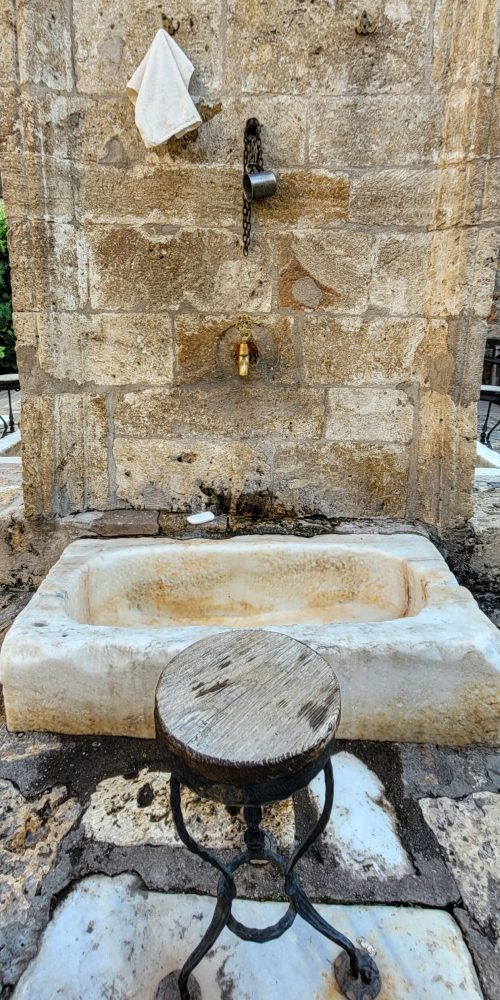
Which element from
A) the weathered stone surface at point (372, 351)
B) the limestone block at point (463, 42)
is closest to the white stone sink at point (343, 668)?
the weathered stone surface at point (372, 351)

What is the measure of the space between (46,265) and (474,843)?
2407 mm

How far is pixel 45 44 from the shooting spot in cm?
204

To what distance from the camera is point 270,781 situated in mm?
918

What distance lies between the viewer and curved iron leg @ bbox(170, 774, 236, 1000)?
1021 millimetres

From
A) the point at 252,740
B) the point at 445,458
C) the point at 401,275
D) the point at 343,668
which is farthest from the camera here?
the point at 445,458

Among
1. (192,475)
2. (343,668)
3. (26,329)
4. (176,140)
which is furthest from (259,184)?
(343,668)

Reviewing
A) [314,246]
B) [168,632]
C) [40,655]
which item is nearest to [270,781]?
[168,632]

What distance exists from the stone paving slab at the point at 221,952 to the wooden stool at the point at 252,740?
56mm

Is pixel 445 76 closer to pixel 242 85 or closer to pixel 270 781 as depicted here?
pixel 242 85

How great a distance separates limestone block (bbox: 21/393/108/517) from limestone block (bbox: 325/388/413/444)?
1020 millimetres

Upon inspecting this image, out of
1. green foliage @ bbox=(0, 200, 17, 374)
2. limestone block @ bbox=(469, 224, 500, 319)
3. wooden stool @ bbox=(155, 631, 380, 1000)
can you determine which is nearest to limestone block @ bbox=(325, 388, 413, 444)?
limestone block @ bbox=(469, 224, 500, 319)

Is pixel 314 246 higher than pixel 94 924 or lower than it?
higher

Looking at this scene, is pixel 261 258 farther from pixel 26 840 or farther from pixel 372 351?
→ pixel 26 840

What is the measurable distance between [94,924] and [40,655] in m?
0.68
